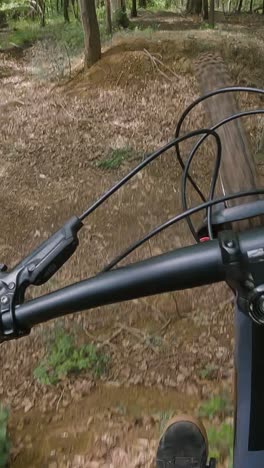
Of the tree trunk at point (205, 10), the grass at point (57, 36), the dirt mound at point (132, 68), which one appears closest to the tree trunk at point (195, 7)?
the tree trunk at point (205, 10)

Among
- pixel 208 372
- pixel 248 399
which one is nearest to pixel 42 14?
pixel 208 372

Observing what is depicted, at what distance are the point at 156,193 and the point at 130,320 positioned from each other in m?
2.26

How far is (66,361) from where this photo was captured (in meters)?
Answer: 4.05

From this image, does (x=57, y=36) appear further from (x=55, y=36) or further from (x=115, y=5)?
(x=115, y=5)

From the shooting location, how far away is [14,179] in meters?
7.26

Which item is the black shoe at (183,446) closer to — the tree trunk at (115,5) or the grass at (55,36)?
the grass at (55,36)

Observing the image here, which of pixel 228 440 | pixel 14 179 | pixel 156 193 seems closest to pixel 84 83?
pixel 14 179

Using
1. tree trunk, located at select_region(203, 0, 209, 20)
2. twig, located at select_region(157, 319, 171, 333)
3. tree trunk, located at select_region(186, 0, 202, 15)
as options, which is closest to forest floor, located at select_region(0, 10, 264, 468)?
twig, located at select_region(157, 319, 171, 333)

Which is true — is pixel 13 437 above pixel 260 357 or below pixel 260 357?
below

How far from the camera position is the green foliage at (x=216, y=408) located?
3.23m

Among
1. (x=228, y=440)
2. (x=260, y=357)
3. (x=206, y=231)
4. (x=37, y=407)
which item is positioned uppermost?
(x=206, y=231)

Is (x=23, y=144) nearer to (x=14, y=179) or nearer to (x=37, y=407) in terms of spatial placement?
(x=14, y=179)

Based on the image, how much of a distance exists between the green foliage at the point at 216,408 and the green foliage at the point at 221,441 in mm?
174

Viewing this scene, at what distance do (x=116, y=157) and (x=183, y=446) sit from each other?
5952mm
